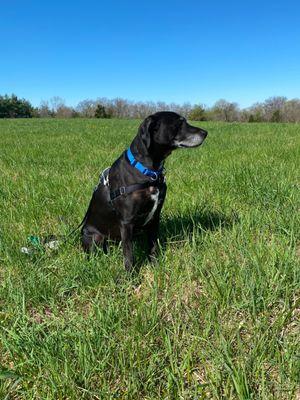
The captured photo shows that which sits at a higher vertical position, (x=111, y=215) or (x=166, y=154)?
(x=166, y=154)

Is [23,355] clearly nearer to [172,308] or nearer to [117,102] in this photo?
[172,308]

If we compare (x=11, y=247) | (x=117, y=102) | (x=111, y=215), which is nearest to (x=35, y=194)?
(x=11, y=247)

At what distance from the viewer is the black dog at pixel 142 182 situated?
338cm

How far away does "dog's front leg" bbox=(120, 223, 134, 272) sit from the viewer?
3.36 metres

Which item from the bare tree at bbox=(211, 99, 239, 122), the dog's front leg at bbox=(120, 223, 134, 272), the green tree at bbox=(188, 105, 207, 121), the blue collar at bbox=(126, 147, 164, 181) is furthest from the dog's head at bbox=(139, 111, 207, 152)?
the bare tree at bbox=(211, 99, 239, 122)

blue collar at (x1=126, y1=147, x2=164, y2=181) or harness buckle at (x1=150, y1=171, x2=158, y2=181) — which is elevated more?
blue collar at (x1=126, y1=147, x2=164, y2=181)

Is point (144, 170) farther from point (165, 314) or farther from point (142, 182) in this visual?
point (165, 314)

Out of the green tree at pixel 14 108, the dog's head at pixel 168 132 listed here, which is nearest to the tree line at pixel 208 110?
the green tree at pixel 14 108

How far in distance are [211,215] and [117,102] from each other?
327 feet

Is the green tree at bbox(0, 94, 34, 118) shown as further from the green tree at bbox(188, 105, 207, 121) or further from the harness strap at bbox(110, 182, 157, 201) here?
the harness strap at bbox(110, 182, 157, 201)

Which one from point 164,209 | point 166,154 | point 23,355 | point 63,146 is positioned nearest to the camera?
point 23,355

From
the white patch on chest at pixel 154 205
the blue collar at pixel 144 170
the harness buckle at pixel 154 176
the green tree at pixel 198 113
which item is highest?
the green tree at pixel 198 113

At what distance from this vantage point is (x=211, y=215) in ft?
14.6

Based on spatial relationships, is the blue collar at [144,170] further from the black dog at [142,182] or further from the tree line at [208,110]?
the tree line at [208,110]
